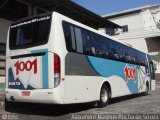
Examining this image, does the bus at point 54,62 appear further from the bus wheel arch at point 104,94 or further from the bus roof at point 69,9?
the bus roof at point 69,9

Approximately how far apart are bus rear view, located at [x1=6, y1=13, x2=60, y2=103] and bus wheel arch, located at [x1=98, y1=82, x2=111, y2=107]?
311 centimetres

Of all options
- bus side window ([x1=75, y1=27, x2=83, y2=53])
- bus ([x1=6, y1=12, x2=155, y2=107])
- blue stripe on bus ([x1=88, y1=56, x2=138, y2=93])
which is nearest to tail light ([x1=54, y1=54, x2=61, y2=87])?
bus ([x1=6, y1=12, x2=155, y2=107])

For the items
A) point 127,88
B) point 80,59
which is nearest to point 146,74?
point 127,88

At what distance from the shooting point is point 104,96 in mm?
12336

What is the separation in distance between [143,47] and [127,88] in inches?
1026

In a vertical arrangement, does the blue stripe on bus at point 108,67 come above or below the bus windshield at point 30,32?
below

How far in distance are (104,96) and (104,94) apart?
82 mm

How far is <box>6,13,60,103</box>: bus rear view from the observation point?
30.7ft

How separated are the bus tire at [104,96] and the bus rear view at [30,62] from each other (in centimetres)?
311

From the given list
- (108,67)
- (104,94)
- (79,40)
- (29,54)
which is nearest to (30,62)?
(29,54)

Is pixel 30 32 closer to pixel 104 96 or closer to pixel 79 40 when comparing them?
pixel 79 40

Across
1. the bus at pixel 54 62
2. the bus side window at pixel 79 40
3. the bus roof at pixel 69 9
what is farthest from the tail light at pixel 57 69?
the bus roof at pixel 69 9

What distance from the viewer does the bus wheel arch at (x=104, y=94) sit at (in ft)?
38.8

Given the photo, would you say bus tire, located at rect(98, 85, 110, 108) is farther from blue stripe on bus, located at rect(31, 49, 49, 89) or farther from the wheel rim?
blue stripe on bus, located at rect(31, 49, 49, 89)
